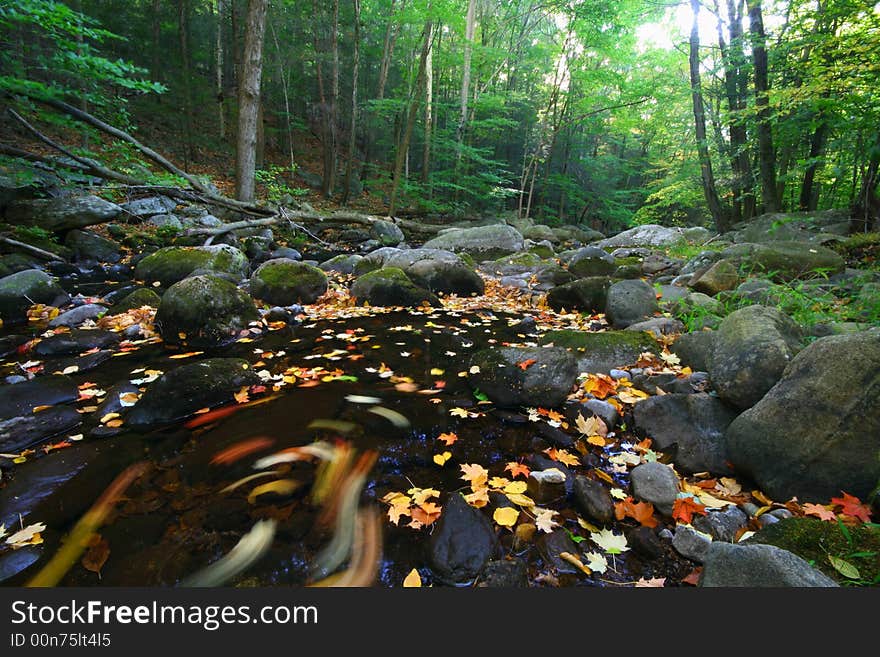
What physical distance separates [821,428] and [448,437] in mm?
2093

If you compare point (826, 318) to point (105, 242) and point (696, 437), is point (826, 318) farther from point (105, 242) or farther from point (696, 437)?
point (105, 242)

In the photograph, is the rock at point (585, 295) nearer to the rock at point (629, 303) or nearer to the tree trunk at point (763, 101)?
the rock at point (629, 303)

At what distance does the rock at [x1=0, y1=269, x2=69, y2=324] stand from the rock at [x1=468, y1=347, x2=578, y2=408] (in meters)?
6.00

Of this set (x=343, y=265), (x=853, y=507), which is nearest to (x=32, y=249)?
(x=343, y=265)

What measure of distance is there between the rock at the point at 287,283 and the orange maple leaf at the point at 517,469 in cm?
479

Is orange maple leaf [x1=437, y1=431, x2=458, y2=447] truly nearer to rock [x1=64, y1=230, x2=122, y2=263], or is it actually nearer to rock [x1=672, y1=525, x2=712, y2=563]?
rock [x1=672, y1=525, x2=712, y2=563]

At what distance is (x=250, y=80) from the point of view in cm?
927

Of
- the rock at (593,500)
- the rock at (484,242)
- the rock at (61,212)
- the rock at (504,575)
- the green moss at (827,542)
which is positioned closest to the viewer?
the green moss at (827,542)

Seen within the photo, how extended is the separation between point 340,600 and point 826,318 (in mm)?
4756

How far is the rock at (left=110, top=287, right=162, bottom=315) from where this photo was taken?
5.27 meters

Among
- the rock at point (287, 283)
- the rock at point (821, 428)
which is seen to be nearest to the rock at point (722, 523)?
the rock at point (821, 428)

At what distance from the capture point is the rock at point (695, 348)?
137 inches

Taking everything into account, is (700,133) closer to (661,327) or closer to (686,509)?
(661,327)

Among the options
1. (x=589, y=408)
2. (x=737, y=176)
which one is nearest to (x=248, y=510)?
(x=589, y=408)
